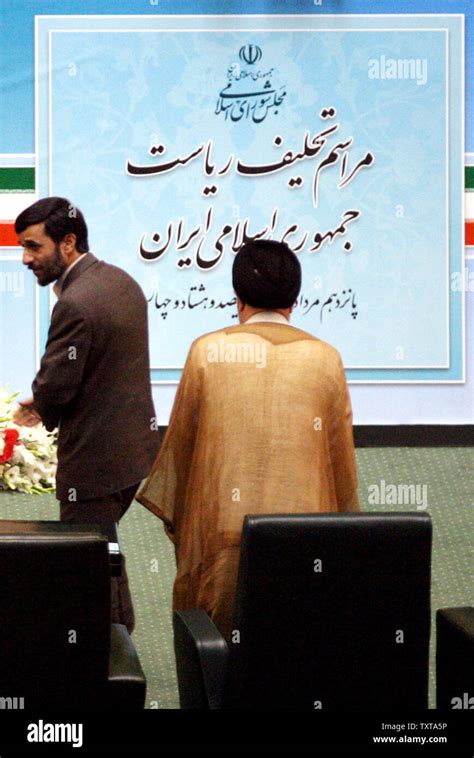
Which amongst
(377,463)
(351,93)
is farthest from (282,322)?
(351,93)

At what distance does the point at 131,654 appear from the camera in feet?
8.79

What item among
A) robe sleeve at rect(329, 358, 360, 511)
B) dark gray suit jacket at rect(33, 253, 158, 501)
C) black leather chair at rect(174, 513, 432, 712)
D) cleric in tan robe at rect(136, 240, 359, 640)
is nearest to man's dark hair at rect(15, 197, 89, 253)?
dark gray suit jacket at rect(33, 253, 158, 501)

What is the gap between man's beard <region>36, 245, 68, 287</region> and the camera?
12.7ft

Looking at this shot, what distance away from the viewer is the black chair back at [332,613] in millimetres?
2463

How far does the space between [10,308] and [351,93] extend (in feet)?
8.32

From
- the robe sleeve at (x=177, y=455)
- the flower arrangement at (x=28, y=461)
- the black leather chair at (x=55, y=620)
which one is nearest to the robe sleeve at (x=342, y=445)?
the robe sleeve at (x=177, y=455)

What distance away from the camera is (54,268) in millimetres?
3879

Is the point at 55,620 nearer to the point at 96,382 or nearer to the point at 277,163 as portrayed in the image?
the point at 96,382

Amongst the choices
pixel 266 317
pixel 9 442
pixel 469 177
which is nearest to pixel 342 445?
pixel 266 317

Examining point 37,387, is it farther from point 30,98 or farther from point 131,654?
point 30,98

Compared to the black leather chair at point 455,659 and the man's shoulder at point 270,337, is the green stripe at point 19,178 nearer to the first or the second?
the man's shoulder at point 270,337

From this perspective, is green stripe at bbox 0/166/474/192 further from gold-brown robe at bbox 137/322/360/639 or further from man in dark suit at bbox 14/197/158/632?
gold-brown robe at bbox 137/322/360/639

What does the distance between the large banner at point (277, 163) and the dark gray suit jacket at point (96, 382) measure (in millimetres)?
4197

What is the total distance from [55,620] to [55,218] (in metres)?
1.75
